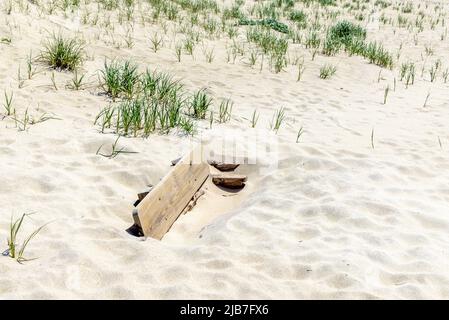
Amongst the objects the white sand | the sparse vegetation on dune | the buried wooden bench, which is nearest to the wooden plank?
the buried wooden bench

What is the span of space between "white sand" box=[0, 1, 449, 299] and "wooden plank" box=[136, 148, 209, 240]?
140mm

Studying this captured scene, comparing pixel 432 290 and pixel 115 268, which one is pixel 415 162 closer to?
pixel 432 290

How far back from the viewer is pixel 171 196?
3980mm

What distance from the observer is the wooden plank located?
3582 millimetres

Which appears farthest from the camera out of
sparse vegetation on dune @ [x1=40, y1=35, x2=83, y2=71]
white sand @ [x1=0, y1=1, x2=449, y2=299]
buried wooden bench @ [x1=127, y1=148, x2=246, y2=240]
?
sparse vegetation on dune @ [x1=40, y1=35, x2=83, y2=71]

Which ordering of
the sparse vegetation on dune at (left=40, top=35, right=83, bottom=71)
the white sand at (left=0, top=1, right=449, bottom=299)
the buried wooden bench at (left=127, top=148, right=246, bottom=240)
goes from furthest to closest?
the sparse vegetation on dune at (left=40, top=35, right=83, bottom=71) → the buried wooden bench at (left=127, top=148, right=246, bottom=240) → the white sand at (left=0, top=1, right=449, bottom=299)

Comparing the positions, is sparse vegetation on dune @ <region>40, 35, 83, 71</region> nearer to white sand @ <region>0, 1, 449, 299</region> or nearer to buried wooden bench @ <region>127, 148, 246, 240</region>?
white sand @ <region>0, 1, 449, 299</region>

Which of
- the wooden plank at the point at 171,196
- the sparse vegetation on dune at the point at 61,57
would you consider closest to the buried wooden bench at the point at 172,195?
the wooden plank at the point at 171,196

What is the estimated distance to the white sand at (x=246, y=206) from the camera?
9.78 feet

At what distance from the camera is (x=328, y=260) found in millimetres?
3252

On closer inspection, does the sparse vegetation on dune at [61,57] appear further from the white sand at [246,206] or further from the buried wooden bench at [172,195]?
the buried wooden bench at [172,195]

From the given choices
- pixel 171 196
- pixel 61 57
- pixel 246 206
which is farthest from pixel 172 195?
pixel 61 57

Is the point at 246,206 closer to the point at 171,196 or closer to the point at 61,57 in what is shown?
the point at 171,196

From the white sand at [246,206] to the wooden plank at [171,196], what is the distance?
0.14 m
